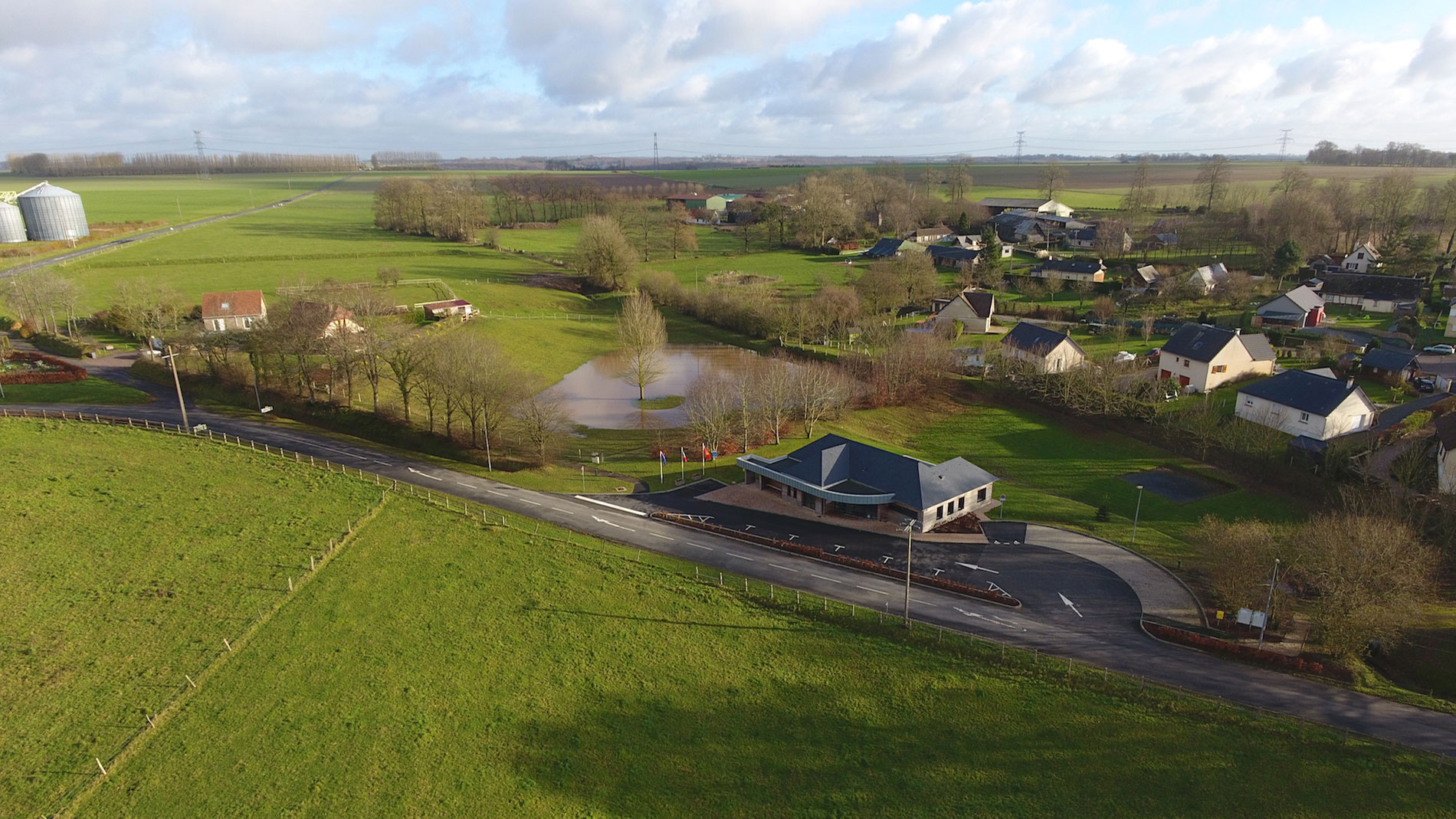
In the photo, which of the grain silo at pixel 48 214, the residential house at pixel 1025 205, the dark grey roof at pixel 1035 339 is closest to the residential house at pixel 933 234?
the residential house at pixel 1025 205

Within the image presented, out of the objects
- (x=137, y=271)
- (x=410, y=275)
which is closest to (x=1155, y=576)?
(x=410, y=275)

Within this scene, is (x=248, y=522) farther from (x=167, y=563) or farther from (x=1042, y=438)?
(x=1042, y=438)

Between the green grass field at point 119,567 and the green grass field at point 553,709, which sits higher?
the green grass field at point 119,567

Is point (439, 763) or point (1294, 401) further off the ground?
point (1294, 401)

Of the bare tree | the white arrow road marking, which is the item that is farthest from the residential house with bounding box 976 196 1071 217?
the white arrow road marking

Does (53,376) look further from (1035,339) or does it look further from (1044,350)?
(1035,339)

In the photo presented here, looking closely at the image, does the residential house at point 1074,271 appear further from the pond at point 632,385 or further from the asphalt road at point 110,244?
the asphalt road at point 110,244

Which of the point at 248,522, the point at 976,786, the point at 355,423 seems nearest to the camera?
the point at 976,786
